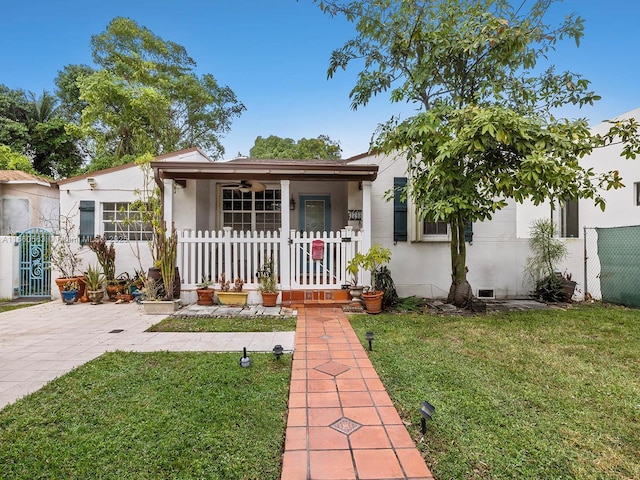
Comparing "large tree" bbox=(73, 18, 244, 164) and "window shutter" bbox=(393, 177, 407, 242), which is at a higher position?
"large tree" bbox=(73, 18, 244, 164)

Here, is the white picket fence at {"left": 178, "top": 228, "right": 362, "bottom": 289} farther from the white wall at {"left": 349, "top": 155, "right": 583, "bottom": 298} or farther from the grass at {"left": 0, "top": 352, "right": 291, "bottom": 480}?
the grass at {"left": 0, "top": 352, "right": 291, "bottom": 480}

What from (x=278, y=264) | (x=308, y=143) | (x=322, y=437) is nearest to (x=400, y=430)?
(x=322, y=437)

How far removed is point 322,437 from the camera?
205 cm

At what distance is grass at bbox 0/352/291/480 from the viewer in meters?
1.75

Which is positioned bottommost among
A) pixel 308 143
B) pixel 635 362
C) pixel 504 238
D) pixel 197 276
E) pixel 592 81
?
pixel 635 362

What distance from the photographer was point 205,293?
20.1ft

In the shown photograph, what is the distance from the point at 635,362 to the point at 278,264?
551cm

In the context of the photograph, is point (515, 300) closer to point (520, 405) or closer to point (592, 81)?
point (592, 81)

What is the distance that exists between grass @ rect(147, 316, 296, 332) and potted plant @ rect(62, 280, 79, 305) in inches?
117

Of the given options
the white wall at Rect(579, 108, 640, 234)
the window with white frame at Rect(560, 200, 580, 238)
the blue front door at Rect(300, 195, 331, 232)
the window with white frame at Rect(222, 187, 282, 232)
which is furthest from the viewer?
the window with white frame at Rect(560, 200, 580, 238)

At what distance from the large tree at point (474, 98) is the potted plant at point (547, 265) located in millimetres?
1881

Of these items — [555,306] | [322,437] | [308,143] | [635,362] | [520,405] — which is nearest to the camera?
[322,437]

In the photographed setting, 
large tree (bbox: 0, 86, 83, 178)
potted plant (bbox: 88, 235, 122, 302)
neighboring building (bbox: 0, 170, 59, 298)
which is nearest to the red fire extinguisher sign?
potted plant (bbox: 88, 235, 122, 302)

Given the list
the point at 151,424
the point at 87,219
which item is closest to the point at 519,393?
the point at 151,424
